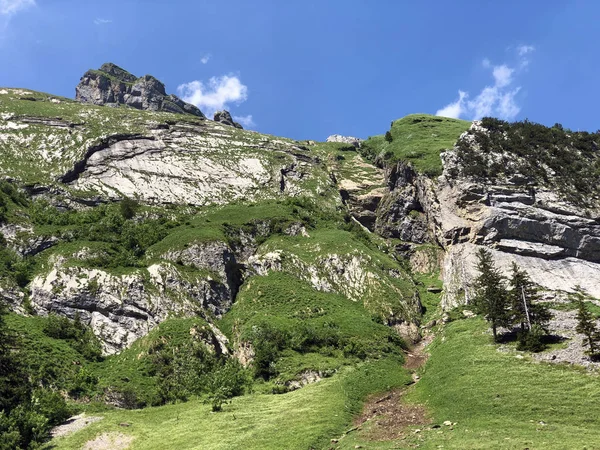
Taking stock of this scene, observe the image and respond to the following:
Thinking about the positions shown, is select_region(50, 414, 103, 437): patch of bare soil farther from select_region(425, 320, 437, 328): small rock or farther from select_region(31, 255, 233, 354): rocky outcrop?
select_region(425, 320, 437, 328): small rock

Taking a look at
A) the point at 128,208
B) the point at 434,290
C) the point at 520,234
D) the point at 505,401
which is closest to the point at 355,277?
the point at 434,290

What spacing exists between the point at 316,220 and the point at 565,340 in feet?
208

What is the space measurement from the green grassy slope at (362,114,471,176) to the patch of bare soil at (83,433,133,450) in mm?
93852

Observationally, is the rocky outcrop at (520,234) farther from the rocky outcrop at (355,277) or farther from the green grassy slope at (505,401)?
the green grassy slope at (505,401)

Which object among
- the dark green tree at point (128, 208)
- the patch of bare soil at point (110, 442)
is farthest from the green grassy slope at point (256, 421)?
the dark green tree at point (128, 208)

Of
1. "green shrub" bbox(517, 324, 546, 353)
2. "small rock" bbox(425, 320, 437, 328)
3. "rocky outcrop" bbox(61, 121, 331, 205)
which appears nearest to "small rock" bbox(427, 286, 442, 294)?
"small rock" bbox(425, 320, 437, 328)

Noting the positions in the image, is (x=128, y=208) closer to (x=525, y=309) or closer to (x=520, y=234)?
(x=525, y=309)

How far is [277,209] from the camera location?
103125 mm

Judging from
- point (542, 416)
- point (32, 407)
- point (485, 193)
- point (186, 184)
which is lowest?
point (542, 416)

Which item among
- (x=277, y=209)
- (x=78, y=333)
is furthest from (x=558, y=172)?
(x=78, y=333)

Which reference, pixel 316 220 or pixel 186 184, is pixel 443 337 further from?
pixel 186 184

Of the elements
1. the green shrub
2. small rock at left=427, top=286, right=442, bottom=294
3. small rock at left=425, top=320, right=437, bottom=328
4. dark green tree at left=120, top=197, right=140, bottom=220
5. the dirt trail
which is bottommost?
the dirt trail

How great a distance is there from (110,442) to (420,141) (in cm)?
12603

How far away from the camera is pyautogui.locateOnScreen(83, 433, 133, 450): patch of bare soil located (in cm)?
3438
